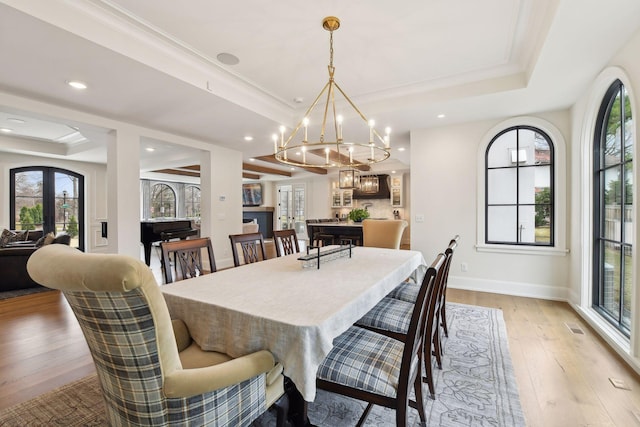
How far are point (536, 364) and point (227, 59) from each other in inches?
149

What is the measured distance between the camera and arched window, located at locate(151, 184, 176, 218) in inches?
421

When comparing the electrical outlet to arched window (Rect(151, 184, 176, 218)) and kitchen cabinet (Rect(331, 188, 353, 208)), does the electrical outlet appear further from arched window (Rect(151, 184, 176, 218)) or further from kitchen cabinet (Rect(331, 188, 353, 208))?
arched window (Rect(151, 184, 176, 218))

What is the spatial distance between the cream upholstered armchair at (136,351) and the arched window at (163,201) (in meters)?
10.8

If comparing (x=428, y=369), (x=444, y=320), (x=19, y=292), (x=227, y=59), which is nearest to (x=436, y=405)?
(x=428, y=369)

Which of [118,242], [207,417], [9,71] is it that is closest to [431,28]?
[207,417]

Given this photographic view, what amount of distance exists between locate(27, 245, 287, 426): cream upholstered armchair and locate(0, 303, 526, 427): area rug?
30.7 inches

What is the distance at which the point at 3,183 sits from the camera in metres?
6.53

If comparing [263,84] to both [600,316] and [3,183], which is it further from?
[3,183]

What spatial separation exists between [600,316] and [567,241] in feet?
3.61

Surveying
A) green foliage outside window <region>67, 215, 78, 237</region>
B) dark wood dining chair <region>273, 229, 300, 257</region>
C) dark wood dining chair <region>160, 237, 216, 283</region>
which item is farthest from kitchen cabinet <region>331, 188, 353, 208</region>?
dark wood dining chair <region>160, 237, 216, 283</region>

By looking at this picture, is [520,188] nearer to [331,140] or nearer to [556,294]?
[556,294]

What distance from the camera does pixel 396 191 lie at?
934cm

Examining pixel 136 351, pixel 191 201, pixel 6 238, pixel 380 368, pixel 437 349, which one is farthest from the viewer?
pixel 191 201

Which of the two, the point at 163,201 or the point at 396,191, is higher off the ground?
the point at 396,191
